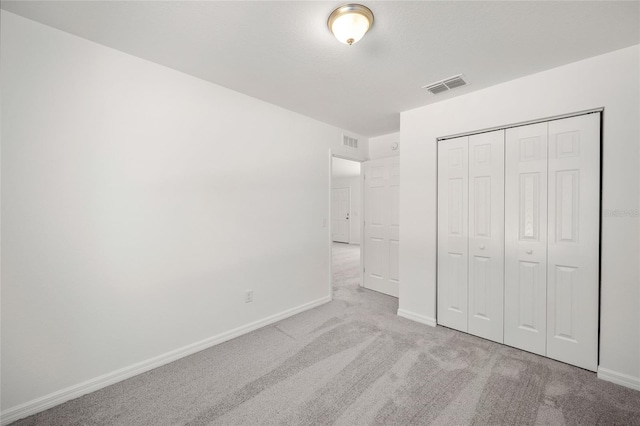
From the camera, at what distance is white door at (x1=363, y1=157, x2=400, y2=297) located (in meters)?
3.89

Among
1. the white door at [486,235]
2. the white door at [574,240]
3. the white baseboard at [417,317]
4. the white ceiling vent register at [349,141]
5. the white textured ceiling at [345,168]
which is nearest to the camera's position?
the white door at [574,240]

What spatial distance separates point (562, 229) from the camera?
86.6 inches

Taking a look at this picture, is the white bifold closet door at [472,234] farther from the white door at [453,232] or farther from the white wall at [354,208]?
the white wall at [354,208]

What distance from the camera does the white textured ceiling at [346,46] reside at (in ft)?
5.06

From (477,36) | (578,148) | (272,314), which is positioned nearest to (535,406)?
(578,148)

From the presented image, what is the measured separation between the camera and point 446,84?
245 centimetres

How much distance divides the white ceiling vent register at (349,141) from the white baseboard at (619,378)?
11.5 ft

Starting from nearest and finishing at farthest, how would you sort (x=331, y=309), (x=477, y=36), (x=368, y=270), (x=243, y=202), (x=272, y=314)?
(x=477, y=36) → (x=243, y=202) → (x=272, y=314) → (x=331, y=309) → (x=368, y=270)

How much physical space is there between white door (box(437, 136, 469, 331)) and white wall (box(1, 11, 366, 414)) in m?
1.92

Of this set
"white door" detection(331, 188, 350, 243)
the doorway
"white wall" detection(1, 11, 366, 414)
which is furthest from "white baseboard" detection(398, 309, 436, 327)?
"white door" detection(331, 188, 350, 243)

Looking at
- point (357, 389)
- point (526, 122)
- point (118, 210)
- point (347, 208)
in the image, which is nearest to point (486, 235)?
point (526, 122)

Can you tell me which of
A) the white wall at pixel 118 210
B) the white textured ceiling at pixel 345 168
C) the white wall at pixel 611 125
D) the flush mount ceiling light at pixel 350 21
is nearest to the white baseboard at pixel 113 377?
the white wall at pixel 118 210

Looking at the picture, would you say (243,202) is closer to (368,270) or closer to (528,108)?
(368,270)

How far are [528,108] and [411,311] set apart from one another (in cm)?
244
